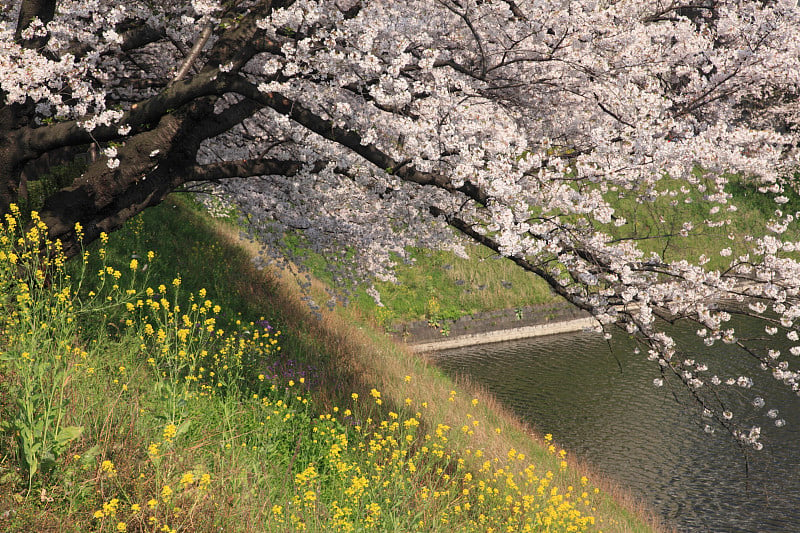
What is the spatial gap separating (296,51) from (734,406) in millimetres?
14557

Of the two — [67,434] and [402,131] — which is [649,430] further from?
[67,434]

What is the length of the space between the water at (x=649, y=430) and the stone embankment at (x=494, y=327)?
0.67 meters

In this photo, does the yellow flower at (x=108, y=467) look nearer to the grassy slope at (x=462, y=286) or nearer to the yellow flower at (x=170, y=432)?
the yellow flower at (x=170, y=432)

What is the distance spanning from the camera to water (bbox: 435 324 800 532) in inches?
462

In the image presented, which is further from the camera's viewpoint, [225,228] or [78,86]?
[225,228]

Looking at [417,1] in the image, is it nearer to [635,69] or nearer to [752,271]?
Answer: [635,69]

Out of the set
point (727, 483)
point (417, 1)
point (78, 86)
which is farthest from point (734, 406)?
point (78, 86)

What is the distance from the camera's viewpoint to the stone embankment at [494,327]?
69.1 feet

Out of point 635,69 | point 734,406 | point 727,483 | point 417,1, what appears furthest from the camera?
point 734,406

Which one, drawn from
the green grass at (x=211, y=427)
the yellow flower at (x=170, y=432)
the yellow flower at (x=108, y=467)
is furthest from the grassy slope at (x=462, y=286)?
the yellow flower at (x=108, y=467)

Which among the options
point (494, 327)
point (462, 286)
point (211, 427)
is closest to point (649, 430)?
point (494, 327)

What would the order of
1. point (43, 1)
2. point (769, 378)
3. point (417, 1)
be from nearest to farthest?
point (43, 1) → point (417, 1) → point (769, 378)

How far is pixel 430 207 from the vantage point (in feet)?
28.2

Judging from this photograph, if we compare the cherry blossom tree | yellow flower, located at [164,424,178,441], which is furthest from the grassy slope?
yellow flower, located at [164,424,178,441]
